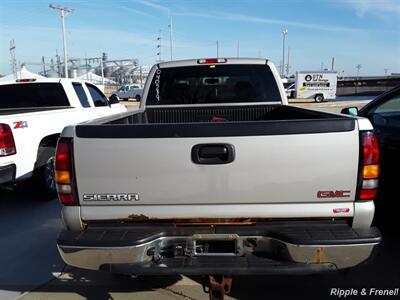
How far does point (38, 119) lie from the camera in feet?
18.7

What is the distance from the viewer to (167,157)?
Answer: 252 cm

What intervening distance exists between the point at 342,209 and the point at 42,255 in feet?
10.6

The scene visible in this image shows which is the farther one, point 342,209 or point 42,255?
point 42,255

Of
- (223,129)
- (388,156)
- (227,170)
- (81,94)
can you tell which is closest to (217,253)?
(227,170)

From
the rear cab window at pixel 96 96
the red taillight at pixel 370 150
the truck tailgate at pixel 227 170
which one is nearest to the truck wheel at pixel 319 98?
the rear cab window at pixel 96 96

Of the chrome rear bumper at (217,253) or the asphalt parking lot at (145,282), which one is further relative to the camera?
the asphalt parking lot at (145,282)

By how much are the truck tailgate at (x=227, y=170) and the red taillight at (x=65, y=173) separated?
56 millimetres

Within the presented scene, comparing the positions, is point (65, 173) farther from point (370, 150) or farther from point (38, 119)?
point (38, 119)

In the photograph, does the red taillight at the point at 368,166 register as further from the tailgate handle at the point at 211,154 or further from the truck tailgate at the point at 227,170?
the tailgate handle at the point at 211,154

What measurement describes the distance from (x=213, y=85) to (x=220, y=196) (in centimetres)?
275

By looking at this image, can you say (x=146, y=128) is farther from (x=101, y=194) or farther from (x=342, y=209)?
(x=342, y=209)

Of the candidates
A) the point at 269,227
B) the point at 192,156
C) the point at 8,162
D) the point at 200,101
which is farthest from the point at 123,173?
the point at 8,162

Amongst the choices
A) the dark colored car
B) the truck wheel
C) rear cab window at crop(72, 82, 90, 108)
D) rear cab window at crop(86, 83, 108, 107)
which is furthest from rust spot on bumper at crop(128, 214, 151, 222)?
the truck wheel

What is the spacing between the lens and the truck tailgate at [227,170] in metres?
2.47
